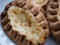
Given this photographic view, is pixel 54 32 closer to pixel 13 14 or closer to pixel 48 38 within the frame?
pixel 48 38

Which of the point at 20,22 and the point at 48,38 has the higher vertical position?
the point at 20,22

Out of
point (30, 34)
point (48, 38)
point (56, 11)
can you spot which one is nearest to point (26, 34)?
point (30, 34)

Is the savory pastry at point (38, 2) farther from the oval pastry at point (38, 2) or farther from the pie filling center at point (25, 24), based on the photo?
the pie filling center at point (25, 24)

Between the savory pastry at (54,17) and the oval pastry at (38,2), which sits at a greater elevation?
the oval pastry at (38,2)

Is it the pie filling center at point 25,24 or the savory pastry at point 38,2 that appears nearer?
the pie filling center at point 25,24

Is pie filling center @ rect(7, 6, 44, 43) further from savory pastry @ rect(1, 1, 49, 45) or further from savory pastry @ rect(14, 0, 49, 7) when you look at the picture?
savory pastry @ rect(14, 0, 49, 7)

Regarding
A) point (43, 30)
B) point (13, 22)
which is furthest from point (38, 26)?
point (13, 22)

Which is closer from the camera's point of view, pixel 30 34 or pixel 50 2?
pixel 30 34

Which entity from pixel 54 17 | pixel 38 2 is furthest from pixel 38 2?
pixel 54 17

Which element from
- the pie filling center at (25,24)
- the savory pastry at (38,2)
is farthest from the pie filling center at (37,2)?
the pie filling center at (25,24)

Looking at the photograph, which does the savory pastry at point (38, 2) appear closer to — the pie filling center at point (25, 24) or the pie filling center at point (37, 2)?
the pie filling center at point (37, 2)
